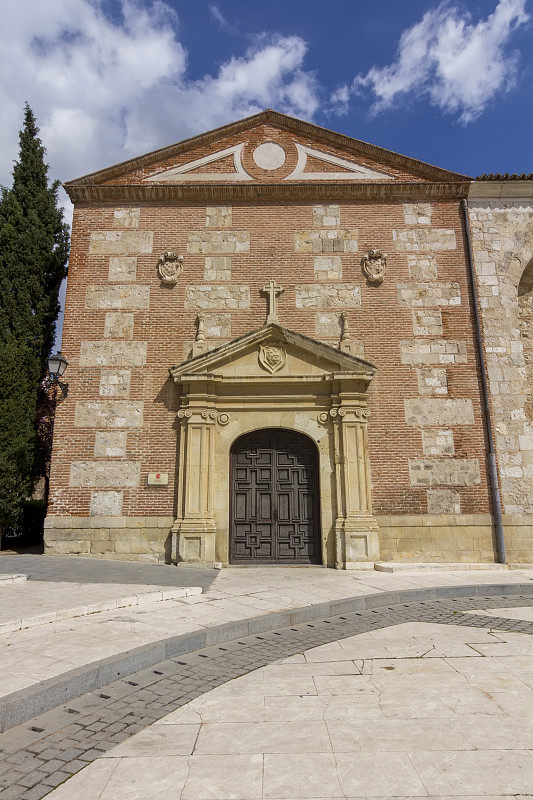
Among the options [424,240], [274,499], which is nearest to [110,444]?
[274,499]

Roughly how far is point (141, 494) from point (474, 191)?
31.6 feet

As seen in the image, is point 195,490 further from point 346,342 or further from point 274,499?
point 346,342

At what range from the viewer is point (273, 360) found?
414 inches

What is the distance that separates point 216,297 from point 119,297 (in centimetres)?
204

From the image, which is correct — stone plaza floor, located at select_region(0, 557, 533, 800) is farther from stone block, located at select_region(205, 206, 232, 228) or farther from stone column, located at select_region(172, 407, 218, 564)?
stone block, located at select_region(205, 206, 232, 228)

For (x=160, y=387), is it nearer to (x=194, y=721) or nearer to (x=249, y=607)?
(x=249, y=607)

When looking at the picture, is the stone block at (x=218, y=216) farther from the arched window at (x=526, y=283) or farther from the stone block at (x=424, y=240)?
the arched window at (x=526, y=283)

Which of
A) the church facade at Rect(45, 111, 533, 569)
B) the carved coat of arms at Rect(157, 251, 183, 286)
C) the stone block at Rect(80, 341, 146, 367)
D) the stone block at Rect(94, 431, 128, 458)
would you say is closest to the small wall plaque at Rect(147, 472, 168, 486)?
the church facade at Rect(45, 111, 533, 569)

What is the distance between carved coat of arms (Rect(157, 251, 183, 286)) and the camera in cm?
1120

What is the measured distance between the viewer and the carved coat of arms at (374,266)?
443 inches

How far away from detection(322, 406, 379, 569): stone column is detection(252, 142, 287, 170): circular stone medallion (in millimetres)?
5806

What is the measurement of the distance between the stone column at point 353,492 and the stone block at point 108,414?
3852 millimetres

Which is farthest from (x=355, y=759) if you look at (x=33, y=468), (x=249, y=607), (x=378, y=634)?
(x=33, y=468)

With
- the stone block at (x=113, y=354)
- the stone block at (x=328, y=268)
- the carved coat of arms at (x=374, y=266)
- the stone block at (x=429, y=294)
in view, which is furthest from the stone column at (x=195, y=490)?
the stone block at (x=429, y=294)
